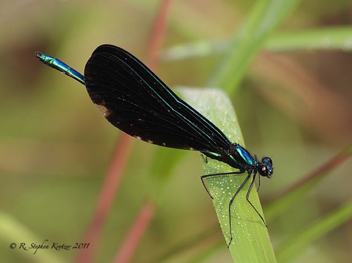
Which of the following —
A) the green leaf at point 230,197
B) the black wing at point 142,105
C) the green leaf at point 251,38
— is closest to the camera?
the green leaf at point 230,197

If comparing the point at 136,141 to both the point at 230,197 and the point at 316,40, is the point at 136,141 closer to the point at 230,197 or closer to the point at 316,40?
the point at 316,40

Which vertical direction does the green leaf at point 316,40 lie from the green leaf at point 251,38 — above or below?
above

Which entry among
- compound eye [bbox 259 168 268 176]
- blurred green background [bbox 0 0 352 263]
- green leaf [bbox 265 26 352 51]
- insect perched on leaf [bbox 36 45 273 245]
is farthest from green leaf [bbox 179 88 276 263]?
blurred green background [bbox 0 0 352 263]

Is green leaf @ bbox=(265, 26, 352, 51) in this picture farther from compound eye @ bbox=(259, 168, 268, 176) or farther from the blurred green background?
the blurred green background

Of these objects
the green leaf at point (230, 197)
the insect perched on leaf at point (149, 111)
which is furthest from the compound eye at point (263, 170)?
the green leaf at point (230, 197)

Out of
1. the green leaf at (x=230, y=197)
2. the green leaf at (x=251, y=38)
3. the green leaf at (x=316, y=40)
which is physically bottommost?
the green leaf at (x=230, y=197)

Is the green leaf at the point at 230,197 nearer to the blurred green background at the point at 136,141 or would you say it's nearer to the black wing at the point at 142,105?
the black wing at the point at 142,105

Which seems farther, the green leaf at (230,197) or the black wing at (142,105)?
the black wing at (142,105)
